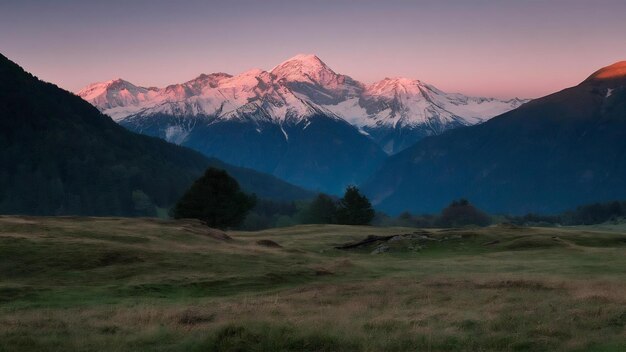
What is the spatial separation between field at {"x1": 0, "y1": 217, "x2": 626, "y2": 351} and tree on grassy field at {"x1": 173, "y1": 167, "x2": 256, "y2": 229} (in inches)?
1534

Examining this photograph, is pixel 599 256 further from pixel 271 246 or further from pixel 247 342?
pixel 247 342

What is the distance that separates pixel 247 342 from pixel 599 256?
4367cm

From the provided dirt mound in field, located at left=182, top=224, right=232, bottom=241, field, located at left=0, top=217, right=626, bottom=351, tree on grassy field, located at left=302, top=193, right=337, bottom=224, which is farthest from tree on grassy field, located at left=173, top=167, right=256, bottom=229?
tree on grassy field, located at left=302, top=193, right=337, bottom=224

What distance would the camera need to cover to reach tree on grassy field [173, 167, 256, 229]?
108 m

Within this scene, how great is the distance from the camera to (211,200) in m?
108

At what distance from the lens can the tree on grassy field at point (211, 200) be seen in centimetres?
10838

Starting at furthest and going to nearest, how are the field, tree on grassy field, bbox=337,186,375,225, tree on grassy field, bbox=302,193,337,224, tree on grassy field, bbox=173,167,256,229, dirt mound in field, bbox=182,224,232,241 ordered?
tree on grassy field, bbox=302,193,337,224
tree on grassy field, bbox=337,186,375,225
tree on grassy field, bbox=173,167,256,229
dirt mound in field, bbox=182,224,232,241
the field

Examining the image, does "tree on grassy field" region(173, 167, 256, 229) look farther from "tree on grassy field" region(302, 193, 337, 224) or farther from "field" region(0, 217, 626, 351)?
"tree on grassy field" region(302, 193, 337, 224)

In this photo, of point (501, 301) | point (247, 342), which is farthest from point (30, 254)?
point (501, 301)

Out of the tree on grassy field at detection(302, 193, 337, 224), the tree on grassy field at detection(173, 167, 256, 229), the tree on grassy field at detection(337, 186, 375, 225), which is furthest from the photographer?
the tree on grassy field at detection(302, 193, 337, 224)

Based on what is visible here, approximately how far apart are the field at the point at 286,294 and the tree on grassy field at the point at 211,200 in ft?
128

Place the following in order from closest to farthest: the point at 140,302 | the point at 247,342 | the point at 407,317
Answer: the point at 247,342 < the point at 407,317 < the point at 140,302

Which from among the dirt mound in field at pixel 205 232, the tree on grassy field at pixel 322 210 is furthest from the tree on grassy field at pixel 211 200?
the tree on grassy field at pixel 322 210

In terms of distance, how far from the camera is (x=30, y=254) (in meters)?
43.6
